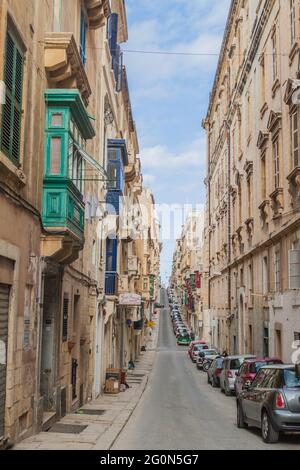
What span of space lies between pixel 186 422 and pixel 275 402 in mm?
5181

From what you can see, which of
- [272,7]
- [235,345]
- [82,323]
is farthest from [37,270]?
[235,345]

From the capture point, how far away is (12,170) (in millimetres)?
10266

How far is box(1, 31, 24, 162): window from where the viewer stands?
1023cm

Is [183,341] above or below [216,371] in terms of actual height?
above

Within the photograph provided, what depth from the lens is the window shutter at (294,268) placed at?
2377 cm

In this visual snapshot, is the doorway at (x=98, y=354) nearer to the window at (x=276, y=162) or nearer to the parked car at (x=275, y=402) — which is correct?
the window at (x=276, y=162)

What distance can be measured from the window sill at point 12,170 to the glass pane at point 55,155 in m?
2.13

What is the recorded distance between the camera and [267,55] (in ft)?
98.9

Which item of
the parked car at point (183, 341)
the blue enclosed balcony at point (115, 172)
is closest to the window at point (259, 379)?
the blue enclosed balcony at point (115, 172)

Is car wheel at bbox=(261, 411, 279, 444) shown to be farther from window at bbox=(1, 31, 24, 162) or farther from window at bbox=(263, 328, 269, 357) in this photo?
window at bbox=(263, 328, 269, 357)

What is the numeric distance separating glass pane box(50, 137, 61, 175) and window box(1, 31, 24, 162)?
2167 millimetres

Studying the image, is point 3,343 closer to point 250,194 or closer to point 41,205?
point 41,205

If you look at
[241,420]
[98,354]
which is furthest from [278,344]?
[241,420]

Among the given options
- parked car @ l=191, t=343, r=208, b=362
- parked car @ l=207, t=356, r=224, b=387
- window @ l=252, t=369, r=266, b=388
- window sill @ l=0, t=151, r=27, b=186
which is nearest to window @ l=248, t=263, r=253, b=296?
parked car @ l=207, t=356, r=224, b=387
